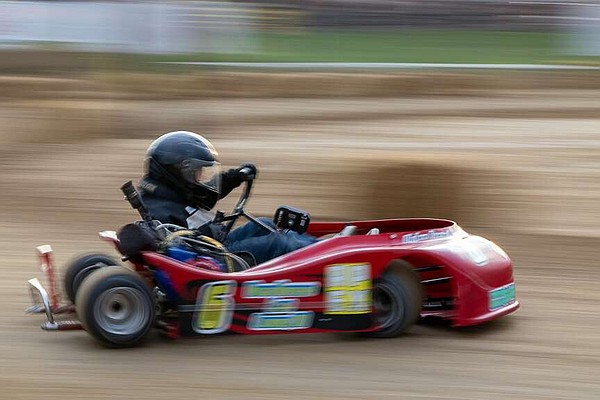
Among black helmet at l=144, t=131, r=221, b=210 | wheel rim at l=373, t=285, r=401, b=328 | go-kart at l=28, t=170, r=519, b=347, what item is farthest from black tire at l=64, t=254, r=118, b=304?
wheel rim at l=373, t=285, r=401, b=328

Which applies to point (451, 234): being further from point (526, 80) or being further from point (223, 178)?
point (526, 80)

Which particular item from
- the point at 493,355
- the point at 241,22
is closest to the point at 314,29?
the point at 241,22

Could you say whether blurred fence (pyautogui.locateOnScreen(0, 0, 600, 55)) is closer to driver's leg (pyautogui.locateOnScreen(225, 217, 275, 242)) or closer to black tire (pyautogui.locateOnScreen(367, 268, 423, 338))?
driver's leg (pyautogui.locateOnScreen(225, 217, 275, 242))

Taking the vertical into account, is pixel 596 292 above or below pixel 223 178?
below

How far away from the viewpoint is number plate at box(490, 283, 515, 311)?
20.1ft

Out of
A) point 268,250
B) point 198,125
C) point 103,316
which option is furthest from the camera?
point 198,125

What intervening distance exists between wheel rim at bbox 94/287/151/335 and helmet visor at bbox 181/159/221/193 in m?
0.84

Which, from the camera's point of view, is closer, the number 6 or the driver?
the number 6

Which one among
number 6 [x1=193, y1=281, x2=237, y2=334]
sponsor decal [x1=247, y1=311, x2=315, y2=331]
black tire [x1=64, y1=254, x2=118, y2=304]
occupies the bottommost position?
sponsor decal [x1=247, y1=311, x2=315, y2=331]

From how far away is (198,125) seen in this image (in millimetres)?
15109

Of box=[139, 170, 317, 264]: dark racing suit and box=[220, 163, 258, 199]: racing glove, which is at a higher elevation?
→ box=[220, 163, 258, 199]: racing glove

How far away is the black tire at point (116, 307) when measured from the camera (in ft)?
18.5

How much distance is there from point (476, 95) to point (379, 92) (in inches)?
60.1

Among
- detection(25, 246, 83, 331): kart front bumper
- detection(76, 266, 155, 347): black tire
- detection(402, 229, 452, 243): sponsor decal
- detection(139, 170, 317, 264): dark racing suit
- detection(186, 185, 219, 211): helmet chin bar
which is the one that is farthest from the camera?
detection(186, 185, 219, 211): helmet chin bar
